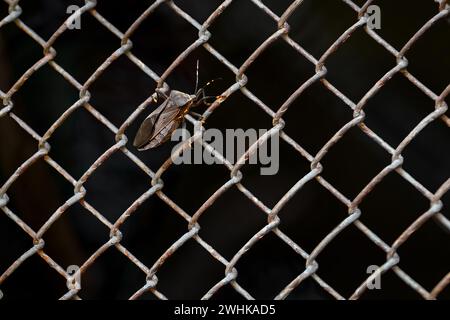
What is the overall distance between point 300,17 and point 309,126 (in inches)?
17.6

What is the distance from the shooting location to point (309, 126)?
240cm

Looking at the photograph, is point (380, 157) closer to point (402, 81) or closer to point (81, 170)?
point (402, 81)

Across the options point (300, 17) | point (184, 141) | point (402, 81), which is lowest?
point (184, 141)

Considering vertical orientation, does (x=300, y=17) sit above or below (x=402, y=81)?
above

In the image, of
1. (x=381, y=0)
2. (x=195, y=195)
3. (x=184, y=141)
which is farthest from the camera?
(x=195, y=195)

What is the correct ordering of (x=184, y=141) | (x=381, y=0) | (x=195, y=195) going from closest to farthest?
(x=184, y=141) < (x=381, y=0) < (x=195, y=195)

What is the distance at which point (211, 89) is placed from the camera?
2350mm
